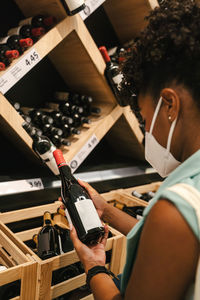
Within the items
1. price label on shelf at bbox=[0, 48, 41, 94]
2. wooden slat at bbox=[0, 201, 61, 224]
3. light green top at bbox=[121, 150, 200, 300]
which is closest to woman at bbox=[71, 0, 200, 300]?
light green top at bbox=[121, 150, 200, 300]

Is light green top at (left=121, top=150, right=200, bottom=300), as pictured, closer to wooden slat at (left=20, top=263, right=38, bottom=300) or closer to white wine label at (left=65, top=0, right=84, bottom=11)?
wooden slat at (left=20, top=263, right=38, bottom=300)

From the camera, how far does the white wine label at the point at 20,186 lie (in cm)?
127

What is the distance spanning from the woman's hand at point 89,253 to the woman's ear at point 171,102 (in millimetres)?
463

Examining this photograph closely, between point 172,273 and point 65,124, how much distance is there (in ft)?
3.79

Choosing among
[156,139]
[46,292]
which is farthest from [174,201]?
[46,292]

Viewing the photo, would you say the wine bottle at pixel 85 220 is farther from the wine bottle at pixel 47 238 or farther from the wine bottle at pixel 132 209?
the wine bottle at pixel 132 209

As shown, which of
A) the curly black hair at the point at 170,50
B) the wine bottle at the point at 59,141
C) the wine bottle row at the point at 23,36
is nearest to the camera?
the curly black hair at the point at 170,50

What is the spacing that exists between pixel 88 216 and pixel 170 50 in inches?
21.4

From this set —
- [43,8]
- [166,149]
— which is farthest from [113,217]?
[43,8]

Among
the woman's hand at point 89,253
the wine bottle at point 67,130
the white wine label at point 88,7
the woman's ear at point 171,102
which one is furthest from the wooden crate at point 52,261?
the white wine label at point 88,7

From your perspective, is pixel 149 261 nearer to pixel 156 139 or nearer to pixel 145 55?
pixel 156 139

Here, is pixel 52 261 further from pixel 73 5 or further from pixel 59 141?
pixel 73 5

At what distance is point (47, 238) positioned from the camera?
1145mm

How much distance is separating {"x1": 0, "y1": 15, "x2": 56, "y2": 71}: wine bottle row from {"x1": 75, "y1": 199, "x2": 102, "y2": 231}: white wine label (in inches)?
27.3
